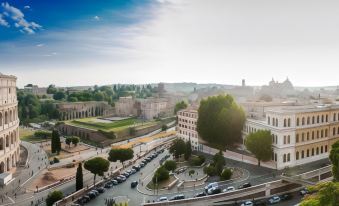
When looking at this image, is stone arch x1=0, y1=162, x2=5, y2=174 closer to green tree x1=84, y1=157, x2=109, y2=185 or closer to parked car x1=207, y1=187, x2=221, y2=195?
green tree x1=84, y1=157, x2=109, y2=185

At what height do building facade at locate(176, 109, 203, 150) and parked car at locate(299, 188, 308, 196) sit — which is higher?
building facade at locate(176, 109, 203, 150)

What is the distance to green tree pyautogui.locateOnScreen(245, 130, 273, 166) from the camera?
44.2 meters

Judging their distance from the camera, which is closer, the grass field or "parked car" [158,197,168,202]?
"parked car" [158,197,168,202]

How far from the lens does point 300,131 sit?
4559 centimetres

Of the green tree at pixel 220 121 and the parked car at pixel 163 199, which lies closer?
the parked car at pixel 163 199

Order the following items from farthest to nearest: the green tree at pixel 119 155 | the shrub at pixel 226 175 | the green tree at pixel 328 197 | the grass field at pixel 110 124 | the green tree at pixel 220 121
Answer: the grass field at pixel 110 124, the green tree at pixel 220 121, the green tree at pixel 119 155, the shrub at pixel 226 175, the green tree at pixel 328 197

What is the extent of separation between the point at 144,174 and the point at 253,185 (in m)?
15.2

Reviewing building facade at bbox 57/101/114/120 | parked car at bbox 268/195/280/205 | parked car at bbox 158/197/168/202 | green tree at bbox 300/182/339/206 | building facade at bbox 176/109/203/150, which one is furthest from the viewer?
building facade at bbox 57/101/114/120

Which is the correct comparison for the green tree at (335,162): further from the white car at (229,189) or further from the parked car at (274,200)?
the white car at (229,189)

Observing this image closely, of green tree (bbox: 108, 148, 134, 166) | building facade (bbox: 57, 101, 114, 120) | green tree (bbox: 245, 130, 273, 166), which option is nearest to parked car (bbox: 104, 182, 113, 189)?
green tree (bbox: 108, 148, 134, 166)

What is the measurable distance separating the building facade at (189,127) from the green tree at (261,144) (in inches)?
557

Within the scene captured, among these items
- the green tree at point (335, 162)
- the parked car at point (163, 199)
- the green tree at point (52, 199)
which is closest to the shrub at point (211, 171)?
the parked car at point (163, 199)

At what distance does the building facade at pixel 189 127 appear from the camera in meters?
60.0

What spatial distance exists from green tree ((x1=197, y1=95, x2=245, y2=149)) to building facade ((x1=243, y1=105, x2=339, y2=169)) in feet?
7.63
